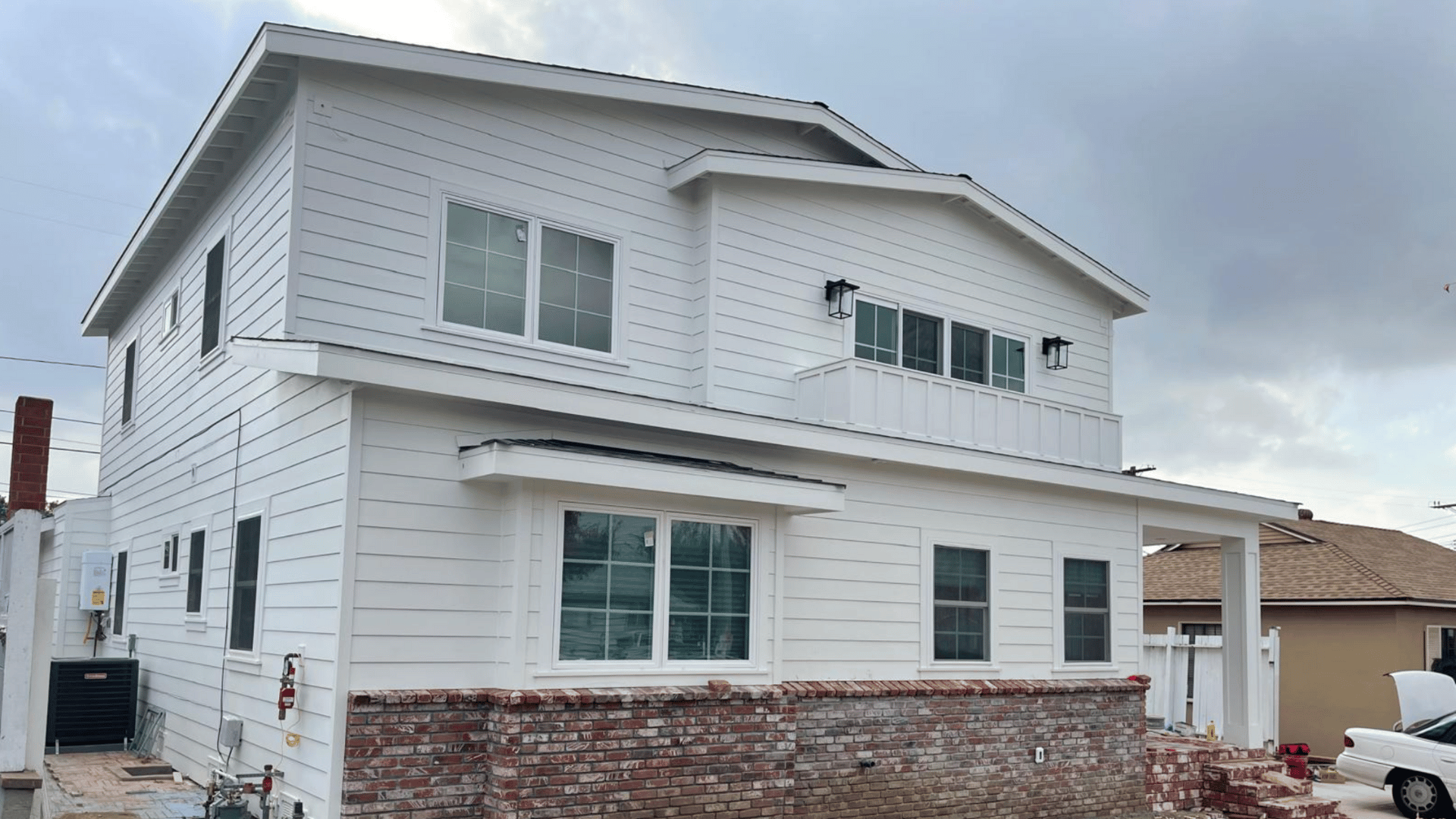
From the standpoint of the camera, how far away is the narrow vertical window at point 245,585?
1061 cm

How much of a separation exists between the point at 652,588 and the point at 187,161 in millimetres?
7084

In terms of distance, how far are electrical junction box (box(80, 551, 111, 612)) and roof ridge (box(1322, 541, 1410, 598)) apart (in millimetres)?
20710

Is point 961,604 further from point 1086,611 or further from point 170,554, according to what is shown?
point 170,554

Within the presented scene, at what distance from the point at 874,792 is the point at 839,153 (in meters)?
7.54

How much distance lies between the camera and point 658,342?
1240 centimetres

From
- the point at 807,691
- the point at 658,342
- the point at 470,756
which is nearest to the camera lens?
the point at 470,756

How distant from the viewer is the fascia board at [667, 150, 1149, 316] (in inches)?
493

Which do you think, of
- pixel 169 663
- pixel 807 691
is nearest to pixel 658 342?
pixel 807 691

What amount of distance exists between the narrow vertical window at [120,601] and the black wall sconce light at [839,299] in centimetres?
997

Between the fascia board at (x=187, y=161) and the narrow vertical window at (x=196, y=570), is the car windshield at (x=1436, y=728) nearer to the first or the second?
the narrow vertical window at (x=196, y=570)

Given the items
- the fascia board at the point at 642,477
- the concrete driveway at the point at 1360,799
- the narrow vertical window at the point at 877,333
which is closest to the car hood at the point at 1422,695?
the concrete driveway at the point at 1360,799

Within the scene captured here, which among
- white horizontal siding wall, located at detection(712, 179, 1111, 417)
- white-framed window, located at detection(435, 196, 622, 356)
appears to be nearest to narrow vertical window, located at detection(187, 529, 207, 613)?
white-framed window, located at detection(435, 196, 622, 356)

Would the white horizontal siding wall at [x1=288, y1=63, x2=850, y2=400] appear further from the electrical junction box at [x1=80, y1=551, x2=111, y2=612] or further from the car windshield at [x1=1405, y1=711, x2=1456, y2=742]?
the car windshield at [x1=1405, y1=711, x2=1456, y2=742]

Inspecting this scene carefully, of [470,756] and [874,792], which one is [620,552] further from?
[874,792]
